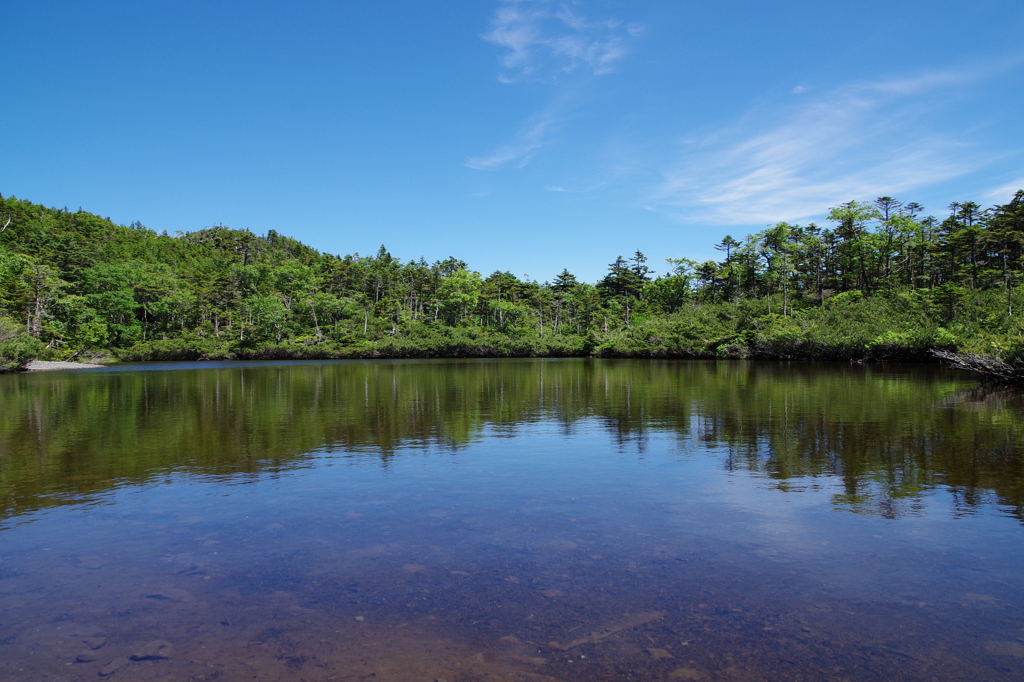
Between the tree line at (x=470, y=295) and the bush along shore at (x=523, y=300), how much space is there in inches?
9.9

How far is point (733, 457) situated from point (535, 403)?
10.3m

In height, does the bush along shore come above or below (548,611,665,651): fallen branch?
above

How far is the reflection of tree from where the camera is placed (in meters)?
9.20

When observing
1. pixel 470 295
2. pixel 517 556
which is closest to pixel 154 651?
pixel 517 556

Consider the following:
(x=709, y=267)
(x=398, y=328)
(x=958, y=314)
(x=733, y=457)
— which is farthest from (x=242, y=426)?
(x=709, y=267)

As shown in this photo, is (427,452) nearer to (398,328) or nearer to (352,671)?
(352,671)

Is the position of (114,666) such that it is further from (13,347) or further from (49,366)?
(49,366)

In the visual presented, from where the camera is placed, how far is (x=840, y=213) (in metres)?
63.7

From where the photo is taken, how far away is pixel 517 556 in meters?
5.96

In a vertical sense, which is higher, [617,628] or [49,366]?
[49,366]

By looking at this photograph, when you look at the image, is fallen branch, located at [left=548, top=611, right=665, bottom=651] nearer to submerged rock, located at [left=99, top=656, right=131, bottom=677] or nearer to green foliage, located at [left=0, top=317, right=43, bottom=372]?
submerged rock, located at [left=99, top=656, right=131, bottom=677]

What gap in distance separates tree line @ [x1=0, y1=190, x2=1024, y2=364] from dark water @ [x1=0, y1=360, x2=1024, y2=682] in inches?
1537

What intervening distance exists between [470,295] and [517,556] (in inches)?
3347

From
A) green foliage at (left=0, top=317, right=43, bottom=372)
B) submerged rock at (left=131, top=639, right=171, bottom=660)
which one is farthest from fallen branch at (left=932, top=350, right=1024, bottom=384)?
green foliage at (left=0, top=317, right=43, bottom=372)
